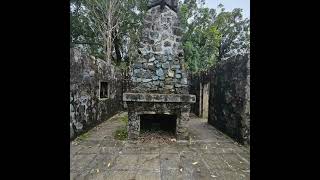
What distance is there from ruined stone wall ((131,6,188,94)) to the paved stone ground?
1328 millimetres

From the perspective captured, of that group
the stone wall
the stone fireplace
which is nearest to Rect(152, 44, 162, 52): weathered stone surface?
the stone fireplace

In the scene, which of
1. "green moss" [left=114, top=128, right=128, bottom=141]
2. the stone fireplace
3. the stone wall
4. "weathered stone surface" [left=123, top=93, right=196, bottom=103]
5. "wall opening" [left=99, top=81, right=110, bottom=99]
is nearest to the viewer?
"weathered stone surface" [left=123, top=93, right=196, bottom=103]

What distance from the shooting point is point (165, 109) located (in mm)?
4934

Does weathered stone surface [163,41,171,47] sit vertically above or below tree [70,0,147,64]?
below

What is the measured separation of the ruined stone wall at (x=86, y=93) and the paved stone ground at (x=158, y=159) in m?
0.48

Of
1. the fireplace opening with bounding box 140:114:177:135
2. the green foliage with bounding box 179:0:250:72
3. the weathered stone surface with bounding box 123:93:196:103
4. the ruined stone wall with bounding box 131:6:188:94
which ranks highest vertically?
the green foliage with bounding box 179:0:250:72

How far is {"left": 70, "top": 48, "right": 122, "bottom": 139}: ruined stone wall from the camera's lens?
16.3 ft

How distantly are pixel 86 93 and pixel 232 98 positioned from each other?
12.0 ft

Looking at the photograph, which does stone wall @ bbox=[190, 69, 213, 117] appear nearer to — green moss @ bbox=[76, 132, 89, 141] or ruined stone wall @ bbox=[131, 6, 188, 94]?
ruined stone wall @ bbox=[131, 6, 188, 94]
